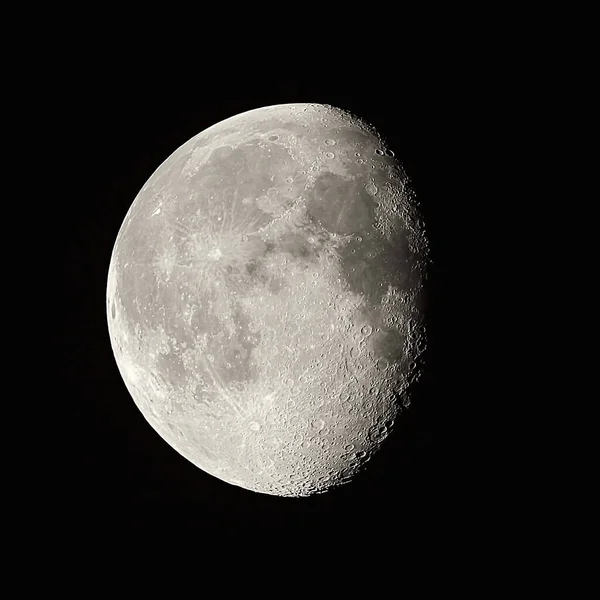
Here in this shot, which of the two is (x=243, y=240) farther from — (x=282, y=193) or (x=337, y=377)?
(x=337, y=377)

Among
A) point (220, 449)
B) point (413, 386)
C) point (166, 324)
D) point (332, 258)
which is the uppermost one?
point (332, 258)

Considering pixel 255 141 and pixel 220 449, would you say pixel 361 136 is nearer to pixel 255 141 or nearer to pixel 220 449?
pixel 255 141

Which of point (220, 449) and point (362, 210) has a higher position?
point (362, 210)

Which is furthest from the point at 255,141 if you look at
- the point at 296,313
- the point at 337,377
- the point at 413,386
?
the point at 413,386

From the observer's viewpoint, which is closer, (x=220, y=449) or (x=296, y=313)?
(x=296, y=313)

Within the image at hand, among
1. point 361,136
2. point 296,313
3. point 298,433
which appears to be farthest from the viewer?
point 361,136

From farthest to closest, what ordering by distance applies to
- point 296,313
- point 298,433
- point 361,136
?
point 361,136, point 298,433, point 296,313

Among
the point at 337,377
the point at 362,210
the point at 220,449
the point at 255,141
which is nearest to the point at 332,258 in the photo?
the point at 362,210
